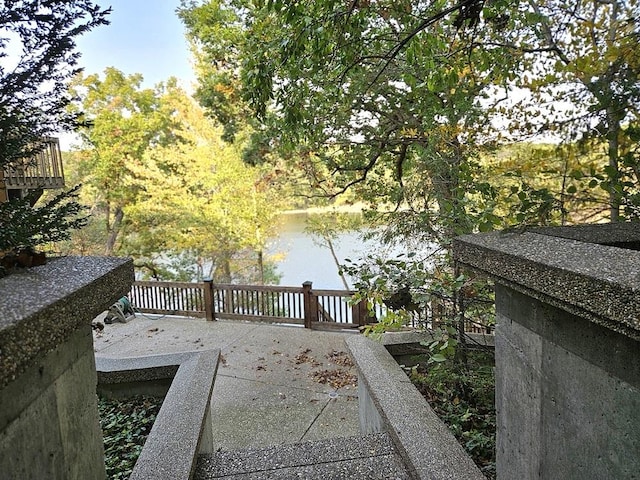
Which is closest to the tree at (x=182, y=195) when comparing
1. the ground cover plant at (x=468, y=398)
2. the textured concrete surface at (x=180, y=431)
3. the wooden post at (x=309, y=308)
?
the wooden post at (x=309, y=308)

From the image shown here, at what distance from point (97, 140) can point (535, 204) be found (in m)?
13.2

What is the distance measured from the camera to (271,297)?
788 centimetres

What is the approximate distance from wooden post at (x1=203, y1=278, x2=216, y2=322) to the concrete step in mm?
5792

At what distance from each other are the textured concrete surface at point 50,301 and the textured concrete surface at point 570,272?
1093 millimetres

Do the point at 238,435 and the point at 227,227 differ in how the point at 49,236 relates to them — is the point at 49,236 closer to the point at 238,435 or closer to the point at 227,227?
the point at 238,435

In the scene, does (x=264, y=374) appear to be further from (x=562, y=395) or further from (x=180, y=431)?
(x=562, y=395)

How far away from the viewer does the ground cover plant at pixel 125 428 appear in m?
2.10

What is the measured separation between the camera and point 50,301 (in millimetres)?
824

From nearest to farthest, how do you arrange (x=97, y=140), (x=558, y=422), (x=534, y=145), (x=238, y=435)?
(x=558, y=422)
(x=534, y=145)
(x=238, y=435)
(x=97, y=140)

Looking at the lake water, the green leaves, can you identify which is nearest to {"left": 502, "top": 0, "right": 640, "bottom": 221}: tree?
the green leaves

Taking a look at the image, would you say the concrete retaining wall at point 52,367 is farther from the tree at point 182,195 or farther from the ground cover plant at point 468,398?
the tree at point 182,195

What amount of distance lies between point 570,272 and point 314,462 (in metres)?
1.68

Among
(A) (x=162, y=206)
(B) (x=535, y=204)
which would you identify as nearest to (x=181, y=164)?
(A) (x=162, y=206)

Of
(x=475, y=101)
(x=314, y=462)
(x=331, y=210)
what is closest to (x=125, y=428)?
(x=314, y=462)
